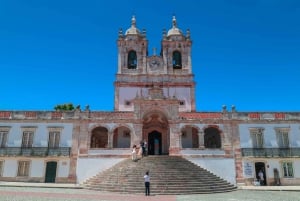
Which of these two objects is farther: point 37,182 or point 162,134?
point 162,134

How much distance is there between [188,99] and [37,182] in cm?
1741

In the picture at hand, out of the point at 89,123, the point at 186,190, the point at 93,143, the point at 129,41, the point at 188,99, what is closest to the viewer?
the point at 186,190

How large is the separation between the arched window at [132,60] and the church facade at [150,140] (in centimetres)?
769

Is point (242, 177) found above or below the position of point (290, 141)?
below

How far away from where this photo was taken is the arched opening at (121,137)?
27.1 m

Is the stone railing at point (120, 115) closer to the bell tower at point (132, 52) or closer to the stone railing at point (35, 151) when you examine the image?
the stone railing at point (35, 151)

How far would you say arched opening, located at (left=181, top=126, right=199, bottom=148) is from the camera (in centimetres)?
2733

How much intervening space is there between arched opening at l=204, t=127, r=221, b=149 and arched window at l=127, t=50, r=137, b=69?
11.7 meters

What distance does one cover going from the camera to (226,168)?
24703mm

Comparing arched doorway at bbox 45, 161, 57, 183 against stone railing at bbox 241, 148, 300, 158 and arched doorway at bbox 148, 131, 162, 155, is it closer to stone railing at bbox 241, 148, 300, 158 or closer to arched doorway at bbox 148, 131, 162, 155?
arched doorway at bbox 148, 131, 162, 155

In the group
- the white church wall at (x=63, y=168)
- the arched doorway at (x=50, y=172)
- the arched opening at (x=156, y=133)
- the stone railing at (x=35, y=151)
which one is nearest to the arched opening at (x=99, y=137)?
the stone railing at (x=35, y=151)

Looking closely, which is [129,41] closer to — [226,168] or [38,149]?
[38,149]

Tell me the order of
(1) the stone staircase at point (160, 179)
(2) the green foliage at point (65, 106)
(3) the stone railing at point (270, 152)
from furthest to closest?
(2) the green foliage at point (65, 106)
(3) the stone railing at point (270, 152)
(1) the stone staircase at point (160, 179)

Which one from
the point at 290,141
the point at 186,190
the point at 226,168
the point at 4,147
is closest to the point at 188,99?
the point at 226,168
